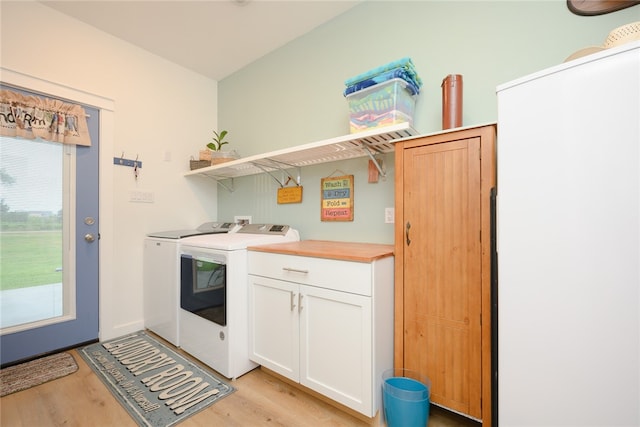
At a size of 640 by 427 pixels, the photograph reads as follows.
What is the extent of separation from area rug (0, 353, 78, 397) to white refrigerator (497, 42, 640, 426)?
2578 mm

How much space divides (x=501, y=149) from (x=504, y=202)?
0.61ft

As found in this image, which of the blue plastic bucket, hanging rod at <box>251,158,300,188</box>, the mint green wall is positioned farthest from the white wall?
the blue plastic bucket

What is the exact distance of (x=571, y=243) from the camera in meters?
0.81

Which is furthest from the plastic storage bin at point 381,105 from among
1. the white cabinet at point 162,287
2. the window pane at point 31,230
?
the window pane at point 31,230

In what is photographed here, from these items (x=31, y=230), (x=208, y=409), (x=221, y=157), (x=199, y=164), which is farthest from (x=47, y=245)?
(x=208, y=409)

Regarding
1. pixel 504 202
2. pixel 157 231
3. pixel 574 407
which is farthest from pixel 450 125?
pixel 157 231

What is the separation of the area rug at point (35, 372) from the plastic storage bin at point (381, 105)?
2.54 meters

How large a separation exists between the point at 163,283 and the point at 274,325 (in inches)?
48.0

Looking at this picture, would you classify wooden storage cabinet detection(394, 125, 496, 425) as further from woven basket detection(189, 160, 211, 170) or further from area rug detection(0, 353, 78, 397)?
area rug detection(0, 353, 78, 397)

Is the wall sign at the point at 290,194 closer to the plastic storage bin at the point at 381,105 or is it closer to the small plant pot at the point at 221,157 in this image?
the small plant pot at the point at 221,157

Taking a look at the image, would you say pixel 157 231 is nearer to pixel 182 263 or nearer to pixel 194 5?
pixel 182 263

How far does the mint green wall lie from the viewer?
1384 millimetres

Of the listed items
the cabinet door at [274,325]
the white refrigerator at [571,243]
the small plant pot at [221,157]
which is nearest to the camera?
the white refrigerator at [571,243]

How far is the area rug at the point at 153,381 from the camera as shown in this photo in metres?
1.45
